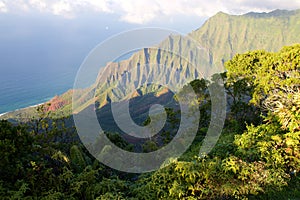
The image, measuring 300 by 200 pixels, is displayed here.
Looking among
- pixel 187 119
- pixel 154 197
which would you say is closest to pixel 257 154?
pixel 154 197

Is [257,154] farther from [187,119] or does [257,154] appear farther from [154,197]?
[187,119]

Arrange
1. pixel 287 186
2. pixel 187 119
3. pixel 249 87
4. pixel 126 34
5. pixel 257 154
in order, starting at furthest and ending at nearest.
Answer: pixel 187 119 → pixel 249 87 → pixel 126 34 → pixel 257 154 → pixel 287 186

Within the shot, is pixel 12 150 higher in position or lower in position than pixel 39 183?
higher

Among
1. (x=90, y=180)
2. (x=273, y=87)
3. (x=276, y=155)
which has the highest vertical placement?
(x=273, y=87)

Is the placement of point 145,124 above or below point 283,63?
below

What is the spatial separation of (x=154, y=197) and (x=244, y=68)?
417 inches

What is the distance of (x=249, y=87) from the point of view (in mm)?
13047

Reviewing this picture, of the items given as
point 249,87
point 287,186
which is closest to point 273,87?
point 249,87

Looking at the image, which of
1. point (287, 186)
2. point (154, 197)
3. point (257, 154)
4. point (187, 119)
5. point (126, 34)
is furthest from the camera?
point (187, 119)

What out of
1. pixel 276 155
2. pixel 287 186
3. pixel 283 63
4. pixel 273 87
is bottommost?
pixel 287 186

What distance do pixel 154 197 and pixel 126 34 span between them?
702cm

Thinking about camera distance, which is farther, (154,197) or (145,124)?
(145,124)

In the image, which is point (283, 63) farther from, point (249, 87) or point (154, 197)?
point (154, 197)

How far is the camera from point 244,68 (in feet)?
44.1
